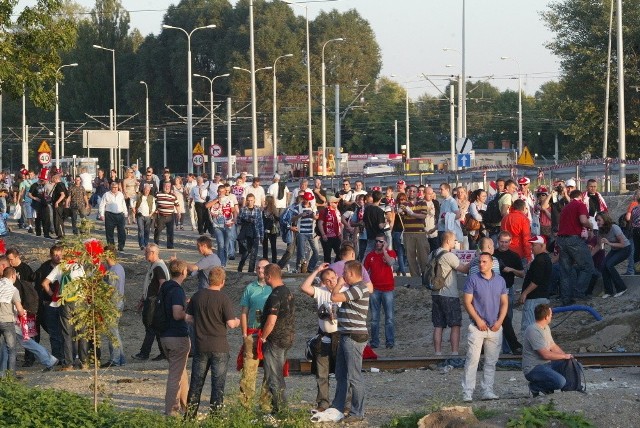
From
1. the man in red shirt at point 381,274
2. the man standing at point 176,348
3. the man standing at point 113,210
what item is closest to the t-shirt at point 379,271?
the man in red shirt at point 381,274

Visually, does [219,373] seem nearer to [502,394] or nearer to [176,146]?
[502,394]

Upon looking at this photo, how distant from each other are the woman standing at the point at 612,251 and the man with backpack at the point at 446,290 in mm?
4607

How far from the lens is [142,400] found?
49.1 ft

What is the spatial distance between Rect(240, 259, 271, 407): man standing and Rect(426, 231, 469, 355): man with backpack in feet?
12.0

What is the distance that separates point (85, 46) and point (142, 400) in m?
97.8

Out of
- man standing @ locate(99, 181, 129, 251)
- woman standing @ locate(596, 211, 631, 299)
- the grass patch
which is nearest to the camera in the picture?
the grass patch

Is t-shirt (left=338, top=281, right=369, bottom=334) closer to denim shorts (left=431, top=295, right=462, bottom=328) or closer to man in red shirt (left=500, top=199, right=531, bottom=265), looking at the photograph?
denim shorts (left=431, top=295, right=462, bottom=328)

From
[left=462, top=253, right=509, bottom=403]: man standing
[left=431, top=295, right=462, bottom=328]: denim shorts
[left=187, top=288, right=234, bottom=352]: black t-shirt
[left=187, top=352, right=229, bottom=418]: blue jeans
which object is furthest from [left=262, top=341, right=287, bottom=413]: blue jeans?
[left=431, top=295, right=462, bottom=328]: denim shorts

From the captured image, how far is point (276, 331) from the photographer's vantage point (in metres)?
13.2

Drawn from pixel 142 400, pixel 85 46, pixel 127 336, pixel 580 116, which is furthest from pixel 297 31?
pixel 142 400

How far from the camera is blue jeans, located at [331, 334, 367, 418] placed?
12.9 m

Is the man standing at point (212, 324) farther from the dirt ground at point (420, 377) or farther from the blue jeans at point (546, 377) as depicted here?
the blue jeans at point (546, 377)

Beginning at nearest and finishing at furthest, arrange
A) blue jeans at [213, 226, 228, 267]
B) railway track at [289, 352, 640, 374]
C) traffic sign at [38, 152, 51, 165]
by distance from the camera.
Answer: railway track at [289, 352, 640, 374] < blue jeans at [213, 226, 228, 267] < traffic sign at [38, 152, 51, 165]

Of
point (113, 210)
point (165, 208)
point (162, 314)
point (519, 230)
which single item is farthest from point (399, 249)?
point (162, 314)
